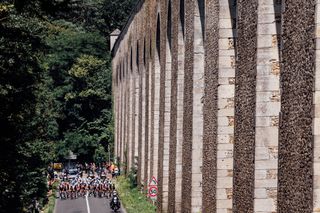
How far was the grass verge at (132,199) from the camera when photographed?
40.0 meters

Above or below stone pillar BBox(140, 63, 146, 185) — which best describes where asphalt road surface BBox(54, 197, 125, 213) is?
below

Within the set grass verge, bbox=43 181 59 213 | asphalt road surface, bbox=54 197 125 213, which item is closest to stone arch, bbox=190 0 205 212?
grass verge, bbox=43 181 59 213

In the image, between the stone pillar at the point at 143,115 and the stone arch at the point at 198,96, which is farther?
the stone pillar at the point at 143,115

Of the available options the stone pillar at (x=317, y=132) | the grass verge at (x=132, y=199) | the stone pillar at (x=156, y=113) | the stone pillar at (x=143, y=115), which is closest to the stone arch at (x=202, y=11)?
the grass verge at (x=132, y=199)

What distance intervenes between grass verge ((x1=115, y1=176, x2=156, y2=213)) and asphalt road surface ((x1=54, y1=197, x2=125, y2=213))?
3.07 ft

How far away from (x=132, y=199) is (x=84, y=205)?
561 centimetres

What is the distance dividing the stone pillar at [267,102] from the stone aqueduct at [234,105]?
20 millimetres

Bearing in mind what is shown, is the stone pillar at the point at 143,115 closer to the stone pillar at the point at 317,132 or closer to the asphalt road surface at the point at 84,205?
the asphalt road surface at the point at 84,205

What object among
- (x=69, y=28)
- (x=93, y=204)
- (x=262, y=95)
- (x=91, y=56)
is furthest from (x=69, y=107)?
(x=262, y=95)

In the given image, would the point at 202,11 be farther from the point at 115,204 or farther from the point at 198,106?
the point at 115,204

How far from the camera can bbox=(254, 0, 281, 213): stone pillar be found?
18078 millimetres

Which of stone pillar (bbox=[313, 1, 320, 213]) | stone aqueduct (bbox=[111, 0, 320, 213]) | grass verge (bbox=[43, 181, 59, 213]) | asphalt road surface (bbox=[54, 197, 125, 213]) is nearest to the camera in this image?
stone pillar (bbox=[313, 1, 320, 213])

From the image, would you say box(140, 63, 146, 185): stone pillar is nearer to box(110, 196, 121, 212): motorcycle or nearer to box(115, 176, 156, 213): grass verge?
box(115, 176, 156, 213): grass verge

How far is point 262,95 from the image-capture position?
18156 millimetres
